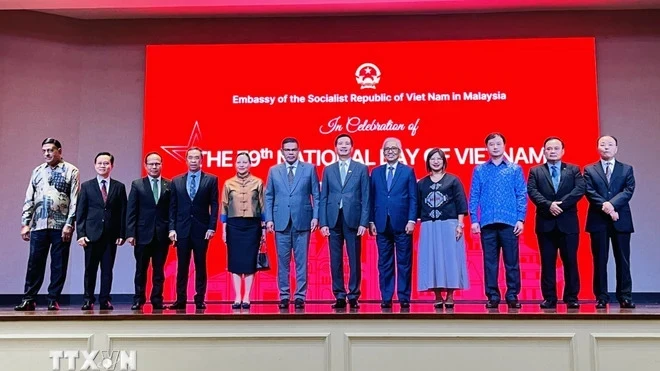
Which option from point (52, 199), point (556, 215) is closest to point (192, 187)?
point (52, 199)

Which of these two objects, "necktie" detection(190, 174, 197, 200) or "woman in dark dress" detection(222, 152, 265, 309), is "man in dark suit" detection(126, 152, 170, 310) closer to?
"necktie" detection(190, 174, 197, 200)

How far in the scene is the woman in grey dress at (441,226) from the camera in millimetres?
4586

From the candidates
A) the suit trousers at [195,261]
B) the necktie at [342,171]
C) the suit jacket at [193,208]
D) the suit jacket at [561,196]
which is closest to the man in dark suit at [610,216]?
the suit jacket at [561,196]

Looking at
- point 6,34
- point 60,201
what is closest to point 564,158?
point 60,201

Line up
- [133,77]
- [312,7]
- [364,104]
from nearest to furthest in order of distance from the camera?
[364,104] → [312,7] → [133,77]

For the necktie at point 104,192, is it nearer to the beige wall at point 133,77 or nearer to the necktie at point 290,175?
the necktie at point 290,175

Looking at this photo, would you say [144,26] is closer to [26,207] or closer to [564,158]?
[26,207]

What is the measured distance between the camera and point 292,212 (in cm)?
473

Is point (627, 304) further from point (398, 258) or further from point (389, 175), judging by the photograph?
point (389, 175)

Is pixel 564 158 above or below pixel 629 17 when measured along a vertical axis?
below

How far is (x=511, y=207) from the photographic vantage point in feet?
14.7

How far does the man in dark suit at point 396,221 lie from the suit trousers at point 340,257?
0.17m

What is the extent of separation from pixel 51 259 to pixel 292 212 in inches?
74.2

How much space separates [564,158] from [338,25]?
9.64ft
